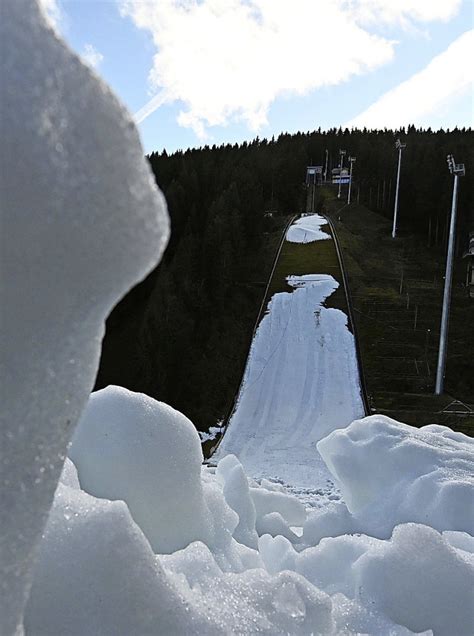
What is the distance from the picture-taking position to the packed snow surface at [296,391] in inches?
478

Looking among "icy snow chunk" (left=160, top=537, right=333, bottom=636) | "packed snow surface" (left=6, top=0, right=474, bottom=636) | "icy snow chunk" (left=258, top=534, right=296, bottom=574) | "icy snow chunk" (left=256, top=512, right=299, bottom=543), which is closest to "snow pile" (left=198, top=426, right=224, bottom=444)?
"icy snow chunk" (left=256, top=512, right=299, bottom=543)

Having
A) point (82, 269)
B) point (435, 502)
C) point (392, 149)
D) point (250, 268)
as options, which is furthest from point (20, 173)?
point (392, 149)

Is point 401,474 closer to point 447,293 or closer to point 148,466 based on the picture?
point 148,466

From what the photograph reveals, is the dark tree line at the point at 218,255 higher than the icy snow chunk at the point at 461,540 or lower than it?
higher

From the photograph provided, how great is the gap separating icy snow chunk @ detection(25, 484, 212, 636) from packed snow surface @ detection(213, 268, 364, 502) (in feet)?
17.3

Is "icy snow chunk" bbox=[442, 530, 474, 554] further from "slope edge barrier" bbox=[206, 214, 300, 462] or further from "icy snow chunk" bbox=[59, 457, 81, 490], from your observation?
"slope edge barrier" bbox=[206, 214, 300, 462]

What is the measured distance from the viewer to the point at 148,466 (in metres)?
2.99

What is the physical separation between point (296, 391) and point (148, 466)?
15.0m

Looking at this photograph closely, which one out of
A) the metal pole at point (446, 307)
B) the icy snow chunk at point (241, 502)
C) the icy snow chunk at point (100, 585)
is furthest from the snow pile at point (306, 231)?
the icy snow chunk at point (100, 585)

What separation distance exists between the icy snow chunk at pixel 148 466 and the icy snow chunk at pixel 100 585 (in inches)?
45.4

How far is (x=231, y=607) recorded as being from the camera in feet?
6.54

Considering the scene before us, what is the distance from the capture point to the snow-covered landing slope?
477 inches

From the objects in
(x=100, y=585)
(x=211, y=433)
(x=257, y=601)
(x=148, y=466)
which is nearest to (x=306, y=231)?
(x=211, y=433)

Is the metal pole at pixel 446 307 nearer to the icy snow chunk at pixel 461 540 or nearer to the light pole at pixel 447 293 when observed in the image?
the light pole at pixel 447 293
